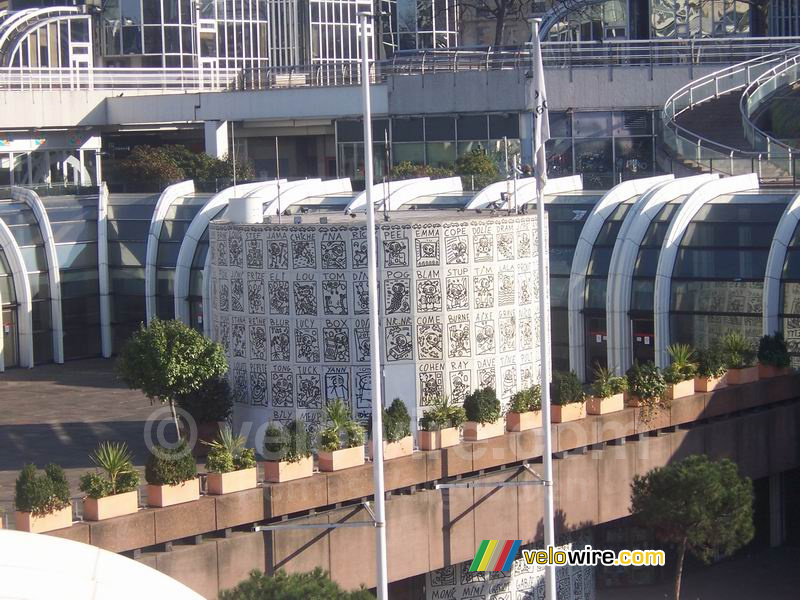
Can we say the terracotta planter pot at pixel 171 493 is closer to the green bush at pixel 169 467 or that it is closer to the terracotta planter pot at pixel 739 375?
the green bush at pixel 169 467

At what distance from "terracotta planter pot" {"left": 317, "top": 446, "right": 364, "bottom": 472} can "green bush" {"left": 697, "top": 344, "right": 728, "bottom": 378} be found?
8.13 metres

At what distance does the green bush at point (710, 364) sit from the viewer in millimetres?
28406

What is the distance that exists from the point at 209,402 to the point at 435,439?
16.4ft

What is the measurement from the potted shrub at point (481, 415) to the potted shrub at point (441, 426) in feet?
0.45

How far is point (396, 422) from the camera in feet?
79.0

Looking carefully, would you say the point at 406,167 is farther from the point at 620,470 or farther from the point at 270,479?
the point at 270,479

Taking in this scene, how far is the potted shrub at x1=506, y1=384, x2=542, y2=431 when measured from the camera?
83.9ft

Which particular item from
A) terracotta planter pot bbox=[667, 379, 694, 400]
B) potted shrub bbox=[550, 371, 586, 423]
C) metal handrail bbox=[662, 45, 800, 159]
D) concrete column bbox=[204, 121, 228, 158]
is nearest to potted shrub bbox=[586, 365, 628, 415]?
potted shrub bbox=[550, 371, 586, 423]

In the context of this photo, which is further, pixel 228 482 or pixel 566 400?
pixel 566 400

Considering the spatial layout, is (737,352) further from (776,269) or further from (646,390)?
(646,390)

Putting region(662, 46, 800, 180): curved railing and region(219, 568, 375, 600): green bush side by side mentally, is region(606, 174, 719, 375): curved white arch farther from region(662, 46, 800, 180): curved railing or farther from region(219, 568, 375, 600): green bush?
region(219, 568, 375, 600): green bush

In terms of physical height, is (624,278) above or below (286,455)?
above

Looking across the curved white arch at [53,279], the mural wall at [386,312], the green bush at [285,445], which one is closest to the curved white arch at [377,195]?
the curved white arch at [53,279]

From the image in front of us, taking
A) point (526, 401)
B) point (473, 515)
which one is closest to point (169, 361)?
point (473, 515)
